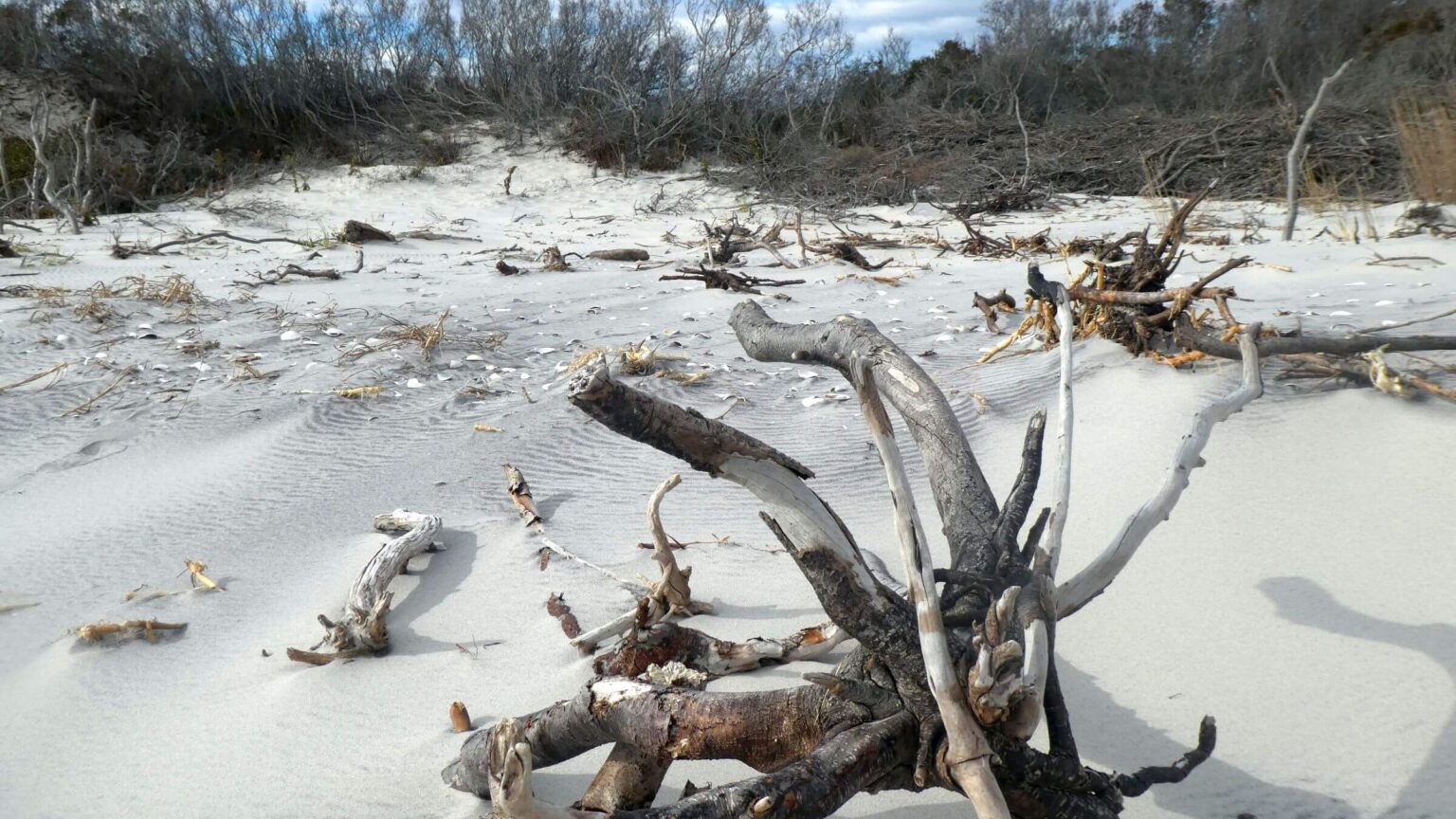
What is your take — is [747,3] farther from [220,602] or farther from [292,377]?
[220,602]

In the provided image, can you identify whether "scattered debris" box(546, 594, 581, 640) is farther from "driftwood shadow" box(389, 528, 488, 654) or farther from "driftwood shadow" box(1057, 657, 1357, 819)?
"driftwood shadow" box(1057, 657, 1357, 819)

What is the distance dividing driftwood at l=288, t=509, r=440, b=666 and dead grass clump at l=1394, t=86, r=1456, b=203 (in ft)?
23.5

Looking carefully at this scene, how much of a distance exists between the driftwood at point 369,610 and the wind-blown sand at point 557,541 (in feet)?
0.11

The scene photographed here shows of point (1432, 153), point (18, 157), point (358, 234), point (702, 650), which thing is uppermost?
point (18, 157)

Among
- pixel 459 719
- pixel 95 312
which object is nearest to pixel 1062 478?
pixel 459 719

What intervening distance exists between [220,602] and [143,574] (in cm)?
32

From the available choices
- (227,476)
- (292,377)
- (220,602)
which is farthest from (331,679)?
(292,377)

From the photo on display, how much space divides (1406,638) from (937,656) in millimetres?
1150

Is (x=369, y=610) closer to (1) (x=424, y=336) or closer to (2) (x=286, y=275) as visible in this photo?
(1) (x=424, y=336)

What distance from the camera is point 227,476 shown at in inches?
116

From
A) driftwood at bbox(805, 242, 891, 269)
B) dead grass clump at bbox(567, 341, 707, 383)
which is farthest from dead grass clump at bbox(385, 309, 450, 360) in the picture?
driftwood at bbox(805, 242, 891, 269)

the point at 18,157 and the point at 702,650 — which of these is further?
the point at 18,157

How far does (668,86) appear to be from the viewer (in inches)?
516

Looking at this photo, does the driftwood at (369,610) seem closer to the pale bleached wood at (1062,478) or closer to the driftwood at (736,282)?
the pale bleached wood at (1062,478)
